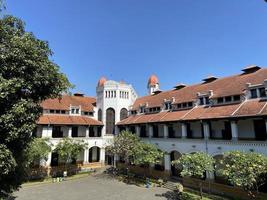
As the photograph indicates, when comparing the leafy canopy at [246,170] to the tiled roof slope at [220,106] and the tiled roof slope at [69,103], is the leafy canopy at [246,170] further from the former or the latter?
the tiled roof slope at [69,103]

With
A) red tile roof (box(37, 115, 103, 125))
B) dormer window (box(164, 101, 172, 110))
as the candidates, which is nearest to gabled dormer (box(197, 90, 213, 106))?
dormer window (box(164, 101, 172, 110))

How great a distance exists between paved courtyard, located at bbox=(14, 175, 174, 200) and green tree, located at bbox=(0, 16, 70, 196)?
13.9 m

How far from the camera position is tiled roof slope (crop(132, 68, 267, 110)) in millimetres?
25230

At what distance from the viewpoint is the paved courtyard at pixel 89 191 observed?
2314 centimetres

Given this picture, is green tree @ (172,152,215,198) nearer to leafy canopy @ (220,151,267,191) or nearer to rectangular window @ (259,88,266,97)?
leafy canopy @ (220,151,267,191)

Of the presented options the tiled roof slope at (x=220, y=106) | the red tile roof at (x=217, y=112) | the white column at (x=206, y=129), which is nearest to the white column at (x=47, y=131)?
the tiled roof slope at (x=220, y=106)

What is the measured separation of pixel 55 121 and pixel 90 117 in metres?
8.41

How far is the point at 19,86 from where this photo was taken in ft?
31.4

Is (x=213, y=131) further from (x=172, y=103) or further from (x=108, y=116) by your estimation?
(x=108, y=116)

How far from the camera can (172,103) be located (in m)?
32.5

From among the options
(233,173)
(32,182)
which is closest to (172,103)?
(233,173)

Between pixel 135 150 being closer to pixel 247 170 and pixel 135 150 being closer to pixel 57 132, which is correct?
pixel 57 132

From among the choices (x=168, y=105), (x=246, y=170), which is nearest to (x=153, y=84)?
(x=168, y=105)

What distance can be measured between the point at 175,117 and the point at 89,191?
13.9m
